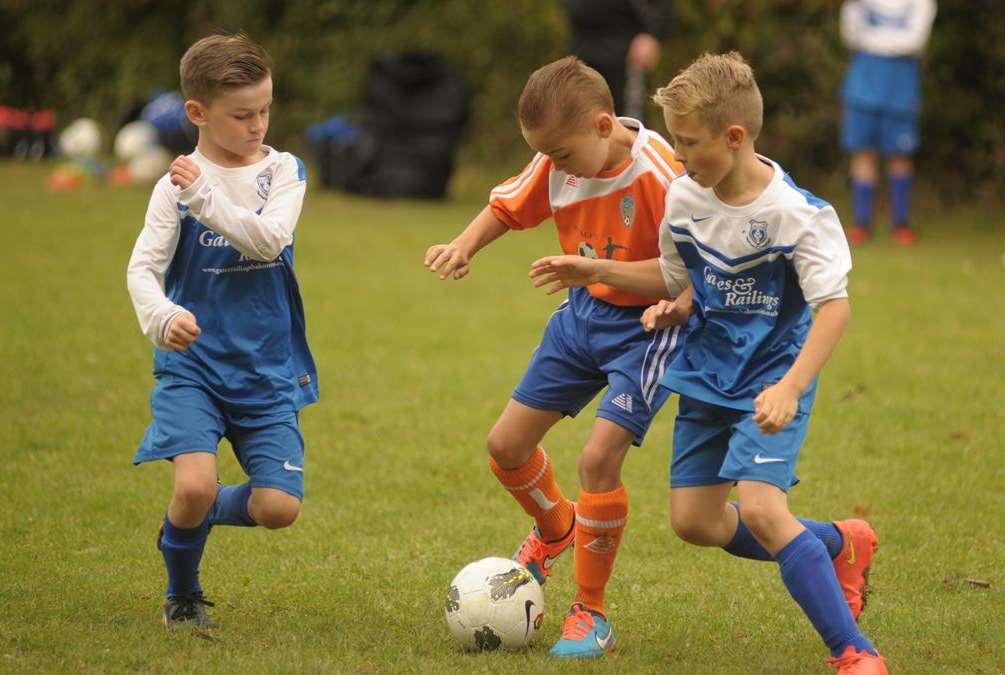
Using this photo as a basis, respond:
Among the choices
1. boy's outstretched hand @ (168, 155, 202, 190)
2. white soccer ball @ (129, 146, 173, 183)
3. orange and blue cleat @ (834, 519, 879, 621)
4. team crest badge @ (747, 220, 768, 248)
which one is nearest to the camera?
team crest badge @ (747, 220, 768, 248)

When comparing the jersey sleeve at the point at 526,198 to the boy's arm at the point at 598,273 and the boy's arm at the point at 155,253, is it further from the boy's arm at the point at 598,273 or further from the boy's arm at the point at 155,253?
the boy's arm at the point at 155,253

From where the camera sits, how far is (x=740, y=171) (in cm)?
366

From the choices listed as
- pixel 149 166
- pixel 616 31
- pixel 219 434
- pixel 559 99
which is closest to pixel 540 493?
pixel 219 434

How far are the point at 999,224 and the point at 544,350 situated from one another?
948 centimetres

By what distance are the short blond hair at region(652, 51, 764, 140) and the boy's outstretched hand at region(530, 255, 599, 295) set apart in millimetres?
484

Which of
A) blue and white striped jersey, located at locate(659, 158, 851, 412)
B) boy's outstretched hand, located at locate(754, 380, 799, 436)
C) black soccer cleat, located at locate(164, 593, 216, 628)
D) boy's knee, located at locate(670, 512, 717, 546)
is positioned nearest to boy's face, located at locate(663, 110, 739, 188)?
blue and white striped jersey, located at locate(659, 158, 851, 412)

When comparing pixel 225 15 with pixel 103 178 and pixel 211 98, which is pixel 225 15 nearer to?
pixel 103 178

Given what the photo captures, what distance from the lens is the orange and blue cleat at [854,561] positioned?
4.13 m

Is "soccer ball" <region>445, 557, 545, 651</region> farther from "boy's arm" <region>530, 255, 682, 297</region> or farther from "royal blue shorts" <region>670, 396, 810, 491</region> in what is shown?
"boy's arm" <region>530, 255, 682, 297</region>

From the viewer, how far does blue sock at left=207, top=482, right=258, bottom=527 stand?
4.08 m

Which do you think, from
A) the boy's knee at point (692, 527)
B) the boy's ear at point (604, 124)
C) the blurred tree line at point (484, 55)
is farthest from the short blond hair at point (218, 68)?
the blurred tree line at point (484, 55)

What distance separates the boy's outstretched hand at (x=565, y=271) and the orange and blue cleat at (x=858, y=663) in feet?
3.86

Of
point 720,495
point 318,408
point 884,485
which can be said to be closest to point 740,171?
point 720,495

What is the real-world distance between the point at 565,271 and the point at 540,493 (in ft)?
3.05
